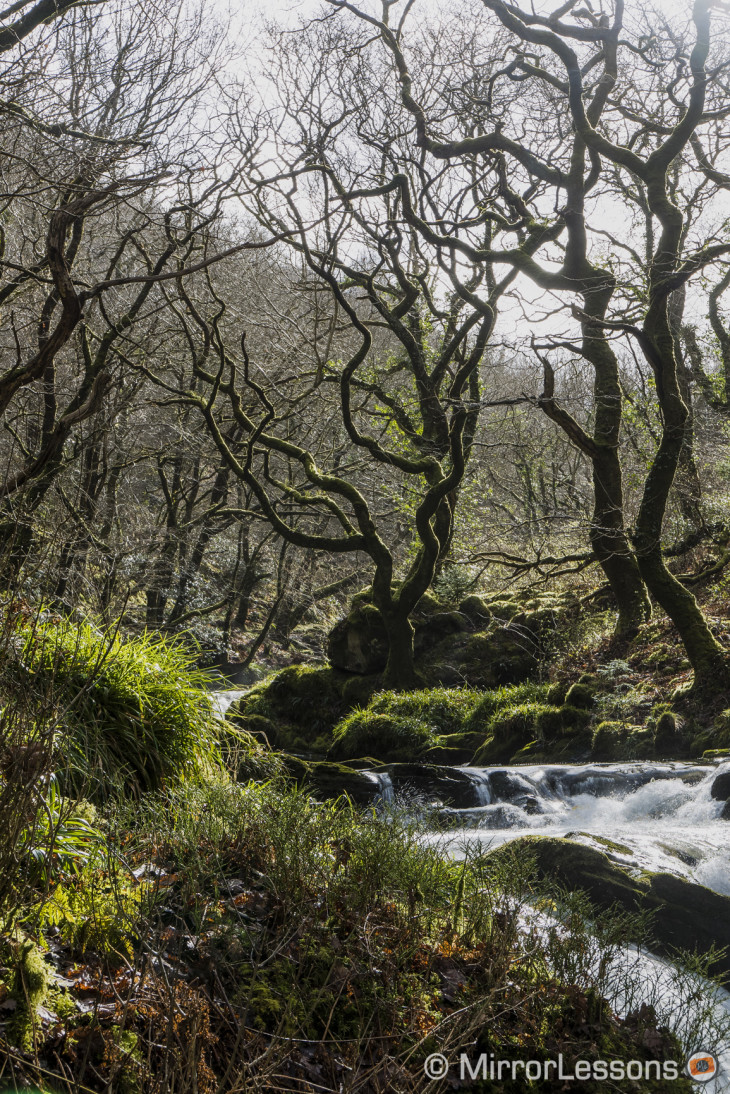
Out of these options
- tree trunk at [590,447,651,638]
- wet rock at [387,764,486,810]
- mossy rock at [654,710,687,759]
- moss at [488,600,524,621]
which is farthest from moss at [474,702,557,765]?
moss at [488,600,524,621]

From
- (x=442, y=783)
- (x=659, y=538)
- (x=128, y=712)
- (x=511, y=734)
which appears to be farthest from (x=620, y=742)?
(x=128, y=712)

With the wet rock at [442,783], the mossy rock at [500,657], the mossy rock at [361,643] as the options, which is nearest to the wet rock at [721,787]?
the wet rock at [442,783]

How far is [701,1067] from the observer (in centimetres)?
344

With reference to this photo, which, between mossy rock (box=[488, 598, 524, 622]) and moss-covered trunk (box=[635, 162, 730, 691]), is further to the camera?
mossy rock (box=[488, 598, 524, 622])

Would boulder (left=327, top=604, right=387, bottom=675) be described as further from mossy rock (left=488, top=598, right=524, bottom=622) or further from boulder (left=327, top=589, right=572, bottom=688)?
mossy rock (left=488, top=598, right=524, bottom=622)

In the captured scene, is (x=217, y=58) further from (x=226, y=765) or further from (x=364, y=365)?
(x=364, y=365)

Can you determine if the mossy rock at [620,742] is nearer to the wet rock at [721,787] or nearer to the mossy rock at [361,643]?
the wet rock at [721,787]

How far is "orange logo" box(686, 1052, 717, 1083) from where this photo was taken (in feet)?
11.1

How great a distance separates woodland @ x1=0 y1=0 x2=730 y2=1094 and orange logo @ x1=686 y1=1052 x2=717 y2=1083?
0.10m

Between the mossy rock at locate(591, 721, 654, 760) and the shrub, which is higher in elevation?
the mossy rock at locate(591, 721, 654, 760)

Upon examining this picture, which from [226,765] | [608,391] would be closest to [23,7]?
[226,765]

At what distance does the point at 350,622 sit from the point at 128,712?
8.44m

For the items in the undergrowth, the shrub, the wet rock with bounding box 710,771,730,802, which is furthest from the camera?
the shrub

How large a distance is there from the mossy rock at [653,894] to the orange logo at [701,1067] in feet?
2.90
